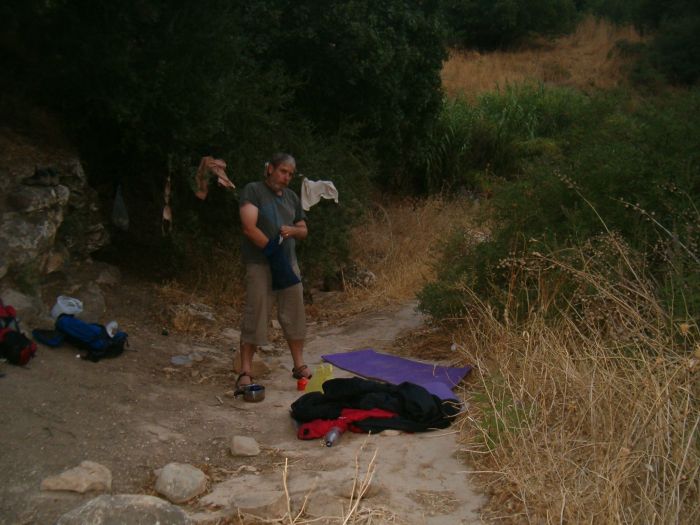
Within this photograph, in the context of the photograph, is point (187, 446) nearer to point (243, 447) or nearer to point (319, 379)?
point (243, 447)

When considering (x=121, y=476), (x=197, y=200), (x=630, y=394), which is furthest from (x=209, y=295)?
(x=630, y=394)

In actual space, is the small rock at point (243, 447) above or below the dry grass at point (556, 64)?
above

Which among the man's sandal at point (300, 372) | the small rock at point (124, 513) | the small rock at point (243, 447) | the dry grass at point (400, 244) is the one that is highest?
the small rock at point (124, 513)

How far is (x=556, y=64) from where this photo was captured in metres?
25.2

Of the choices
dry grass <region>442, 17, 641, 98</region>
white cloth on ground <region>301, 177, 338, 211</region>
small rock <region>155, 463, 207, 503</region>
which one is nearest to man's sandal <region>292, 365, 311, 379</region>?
small rock <region>155, 463, 207, 503</region>

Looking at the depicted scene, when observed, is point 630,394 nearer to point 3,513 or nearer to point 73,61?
point 3,513

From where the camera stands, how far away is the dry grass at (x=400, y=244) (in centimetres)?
988

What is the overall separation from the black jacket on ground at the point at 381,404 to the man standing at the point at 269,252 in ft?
2.92

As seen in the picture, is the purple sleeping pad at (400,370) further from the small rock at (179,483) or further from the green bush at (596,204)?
the small rock at (179,483)

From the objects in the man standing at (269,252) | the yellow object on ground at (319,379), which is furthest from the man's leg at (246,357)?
the yellow object on ground at (319,379)

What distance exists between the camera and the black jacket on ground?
5.41 meters

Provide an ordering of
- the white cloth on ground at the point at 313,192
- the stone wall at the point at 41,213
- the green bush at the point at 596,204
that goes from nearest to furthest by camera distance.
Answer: the green bush at the point at 596,204 → the stone wall at the point at 41,213 → the white cloth on ground at the point at 313,192

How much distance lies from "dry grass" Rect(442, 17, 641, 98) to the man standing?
48.1 feet

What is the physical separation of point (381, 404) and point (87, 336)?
2.52m
